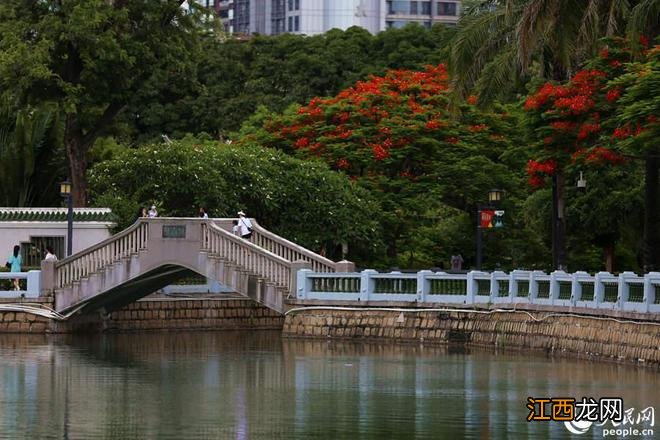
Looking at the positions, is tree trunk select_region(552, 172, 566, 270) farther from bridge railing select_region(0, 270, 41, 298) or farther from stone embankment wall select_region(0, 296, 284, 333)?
bridge railing select_region(0, 270, 41, 298)

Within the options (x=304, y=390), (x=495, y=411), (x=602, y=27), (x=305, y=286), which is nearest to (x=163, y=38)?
(x=305, y=286)

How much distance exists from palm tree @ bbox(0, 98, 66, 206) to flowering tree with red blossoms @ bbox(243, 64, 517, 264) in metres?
7.71

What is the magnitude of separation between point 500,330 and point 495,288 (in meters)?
0.95

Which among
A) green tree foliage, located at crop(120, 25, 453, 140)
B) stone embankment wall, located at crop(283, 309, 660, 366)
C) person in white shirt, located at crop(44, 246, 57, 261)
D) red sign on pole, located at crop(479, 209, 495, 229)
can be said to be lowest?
stone embankment wall, located at crop(283, 309, 660, 366)

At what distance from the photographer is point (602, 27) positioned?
136 feet

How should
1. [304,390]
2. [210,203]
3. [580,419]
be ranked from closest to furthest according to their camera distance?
[580,419], [304,390], [210,203]

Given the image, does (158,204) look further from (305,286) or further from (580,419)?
(580,419)

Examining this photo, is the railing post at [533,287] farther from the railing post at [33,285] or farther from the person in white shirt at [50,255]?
the railing post at [33,285]

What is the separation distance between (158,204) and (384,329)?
31.9ft

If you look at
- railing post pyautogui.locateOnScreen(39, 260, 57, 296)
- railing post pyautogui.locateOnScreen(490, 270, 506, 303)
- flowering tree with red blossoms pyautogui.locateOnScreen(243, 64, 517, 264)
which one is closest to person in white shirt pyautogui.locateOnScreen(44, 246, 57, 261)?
railing post pyautogui.locateOnScreen(39, 260, 57, 296)

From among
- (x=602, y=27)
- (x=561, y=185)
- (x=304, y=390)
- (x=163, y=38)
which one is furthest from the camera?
(x=163, y=38)

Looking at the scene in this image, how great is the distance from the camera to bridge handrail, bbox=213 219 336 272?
4362 centimetres

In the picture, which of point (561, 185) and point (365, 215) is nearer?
point (561, 185)

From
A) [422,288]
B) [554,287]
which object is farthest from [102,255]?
[554,287]
